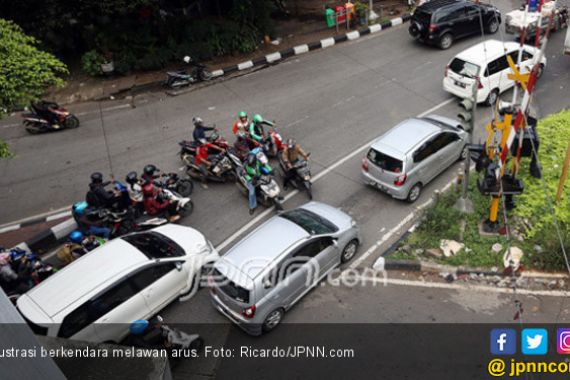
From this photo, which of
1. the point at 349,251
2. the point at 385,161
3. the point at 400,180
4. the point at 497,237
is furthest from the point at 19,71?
the point at 497,237

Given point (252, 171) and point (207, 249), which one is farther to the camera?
point (252, 171)

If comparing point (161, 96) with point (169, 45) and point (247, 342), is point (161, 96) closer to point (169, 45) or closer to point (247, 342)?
point (169, 45)

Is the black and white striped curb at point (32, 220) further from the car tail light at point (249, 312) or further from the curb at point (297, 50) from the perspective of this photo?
the curb at point (297, 50)

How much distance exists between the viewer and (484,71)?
49.6 ft

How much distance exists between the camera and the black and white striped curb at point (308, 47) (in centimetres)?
1966

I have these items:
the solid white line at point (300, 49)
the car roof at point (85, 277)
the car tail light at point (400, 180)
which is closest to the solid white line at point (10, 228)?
the car roof at point (85, 277)

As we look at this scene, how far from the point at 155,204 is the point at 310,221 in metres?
4.02

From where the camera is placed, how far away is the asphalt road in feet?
33.1

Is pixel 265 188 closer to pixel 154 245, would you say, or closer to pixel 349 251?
pixel 349 251

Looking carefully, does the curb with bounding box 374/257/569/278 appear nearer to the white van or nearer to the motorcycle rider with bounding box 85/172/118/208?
the motorcycle rider with bounding box 85/172/118/208

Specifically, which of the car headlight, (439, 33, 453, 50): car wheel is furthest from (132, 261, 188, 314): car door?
(439, 33, 453, 50): car wheel

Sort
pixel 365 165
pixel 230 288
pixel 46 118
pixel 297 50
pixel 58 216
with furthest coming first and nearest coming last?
1. pixel 297 50
2. pixel 46 118
3. pixel 58 216
4. pixel 365 165
5. pixel 230 288

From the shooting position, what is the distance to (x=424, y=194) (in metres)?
Result: 12.8

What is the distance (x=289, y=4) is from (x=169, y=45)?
275 inches
